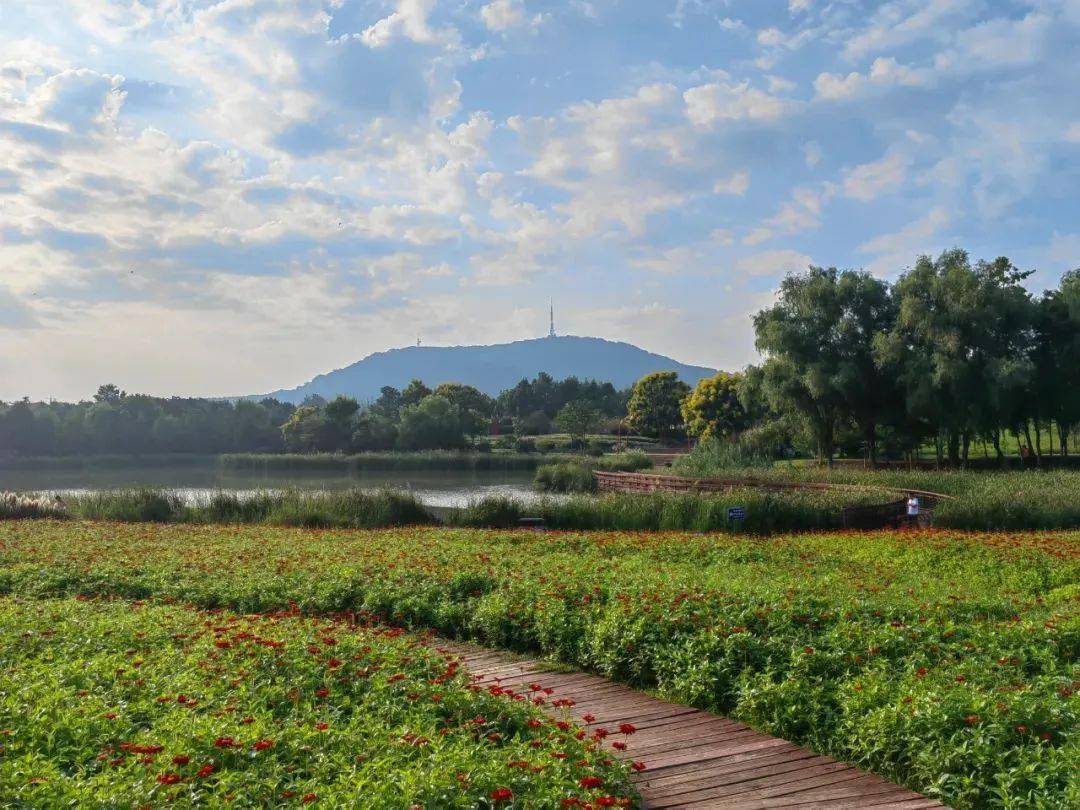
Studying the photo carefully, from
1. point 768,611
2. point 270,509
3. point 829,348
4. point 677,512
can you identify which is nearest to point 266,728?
point 768,611

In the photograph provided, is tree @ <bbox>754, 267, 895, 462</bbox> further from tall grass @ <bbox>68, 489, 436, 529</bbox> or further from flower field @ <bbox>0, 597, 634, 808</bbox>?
flower field @ <bbox>0, 597, 634, 808</bbox>

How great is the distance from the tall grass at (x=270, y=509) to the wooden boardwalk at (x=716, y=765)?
13.4 meters

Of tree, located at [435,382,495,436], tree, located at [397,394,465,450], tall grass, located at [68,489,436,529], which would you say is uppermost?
tree, located at [435,382,495,436]

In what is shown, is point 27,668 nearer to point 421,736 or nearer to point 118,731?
point 118,731

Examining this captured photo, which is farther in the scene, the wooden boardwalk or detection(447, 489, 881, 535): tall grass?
detection(447, 489, 881, 535): tall grass

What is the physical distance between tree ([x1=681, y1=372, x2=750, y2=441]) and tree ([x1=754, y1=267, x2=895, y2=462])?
15216mm

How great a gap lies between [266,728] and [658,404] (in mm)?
67782

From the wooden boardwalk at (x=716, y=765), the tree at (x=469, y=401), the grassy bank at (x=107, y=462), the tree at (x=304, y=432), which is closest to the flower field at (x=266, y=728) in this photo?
the wooden boardwalk at (x=716, y=765)

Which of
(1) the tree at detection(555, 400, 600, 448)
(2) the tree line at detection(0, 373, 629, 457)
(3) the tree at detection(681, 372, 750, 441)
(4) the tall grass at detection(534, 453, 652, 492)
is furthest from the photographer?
(1) the tree at detection(555, 400, 600, 448)

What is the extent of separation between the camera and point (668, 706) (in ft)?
19.4

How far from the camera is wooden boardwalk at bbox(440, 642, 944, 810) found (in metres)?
4.39

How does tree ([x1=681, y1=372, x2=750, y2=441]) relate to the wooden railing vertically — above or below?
above

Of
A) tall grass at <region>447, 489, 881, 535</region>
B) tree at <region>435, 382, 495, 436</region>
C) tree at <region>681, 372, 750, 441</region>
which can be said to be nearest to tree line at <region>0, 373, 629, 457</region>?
tree at <region>435, 382, 495, 436</region>

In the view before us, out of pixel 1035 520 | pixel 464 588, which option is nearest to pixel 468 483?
pixel 1035 520
